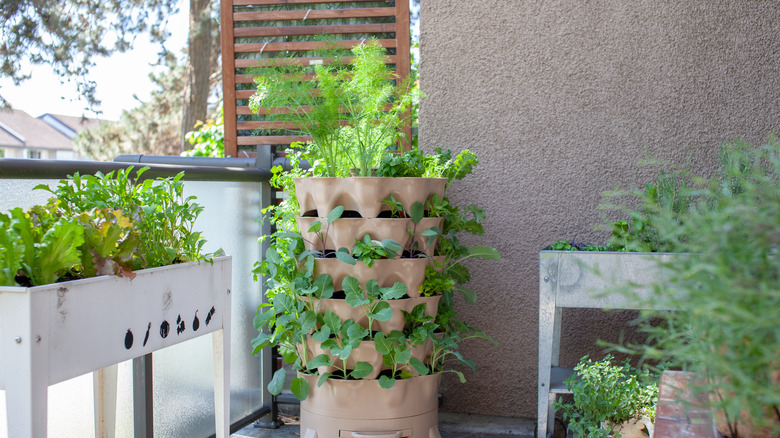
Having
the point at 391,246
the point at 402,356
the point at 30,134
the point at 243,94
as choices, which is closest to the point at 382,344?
the point at 402,356

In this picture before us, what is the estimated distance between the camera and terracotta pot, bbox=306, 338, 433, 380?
1781 mm

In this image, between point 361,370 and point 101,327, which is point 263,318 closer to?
point 361,370

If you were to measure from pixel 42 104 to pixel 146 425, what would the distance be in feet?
33.8

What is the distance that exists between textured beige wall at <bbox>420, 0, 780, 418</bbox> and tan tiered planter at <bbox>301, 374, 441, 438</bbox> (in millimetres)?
682

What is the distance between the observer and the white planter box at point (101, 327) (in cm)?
95

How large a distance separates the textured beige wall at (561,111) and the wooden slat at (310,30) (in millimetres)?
225

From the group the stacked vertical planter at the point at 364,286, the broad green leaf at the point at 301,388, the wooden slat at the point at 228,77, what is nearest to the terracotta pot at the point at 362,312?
the stacked vertical planter at the point at 364,286

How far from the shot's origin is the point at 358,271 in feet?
5.81

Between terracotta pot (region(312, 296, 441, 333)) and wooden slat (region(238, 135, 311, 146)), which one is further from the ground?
wooden slat (region(238, 135, 311, 146))

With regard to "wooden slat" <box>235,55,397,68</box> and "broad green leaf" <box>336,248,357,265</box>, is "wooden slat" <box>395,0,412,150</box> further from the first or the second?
"broad green leaf" <box>336,248,357,265</box>

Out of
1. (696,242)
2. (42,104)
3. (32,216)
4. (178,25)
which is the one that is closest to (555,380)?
(696,242)

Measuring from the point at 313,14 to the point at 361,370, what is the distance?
5.39 ft

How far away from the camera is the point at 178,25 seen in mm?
10078

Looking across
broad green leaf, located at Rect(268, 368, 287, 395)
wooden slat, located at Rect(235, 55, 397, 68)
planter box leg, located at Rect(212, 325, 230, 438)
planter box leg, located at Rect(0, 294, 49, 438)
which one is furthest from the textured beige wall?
planter box leg, located at Rect(0, 294, 49, 438)
